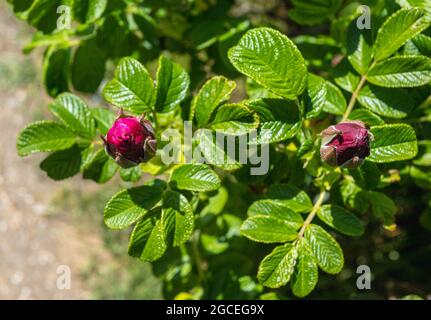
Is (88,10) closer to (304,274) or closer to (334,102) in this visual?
(334,102)

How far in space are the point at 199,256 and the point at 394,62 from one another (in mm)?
749

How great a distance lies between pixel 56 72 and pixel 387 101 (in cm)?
83

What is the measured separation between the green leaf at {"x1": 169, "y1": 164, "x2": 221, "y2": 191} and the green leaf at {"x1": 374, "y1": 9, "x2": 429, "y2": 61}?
423mm

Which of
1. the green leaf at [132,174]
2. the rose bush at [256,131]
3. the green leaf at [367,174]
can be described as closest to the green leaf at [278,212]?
the rose bush at [256,131]

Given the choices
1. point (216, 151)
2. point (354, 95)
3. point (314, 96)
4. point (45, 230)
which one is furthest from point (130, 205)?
point (45, 230)

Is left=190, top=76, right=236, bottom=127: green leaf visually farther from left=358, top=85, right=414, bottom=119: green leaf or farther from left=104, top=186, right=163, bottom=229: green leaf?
left=358, top=85, right=414, bottom=119: green leaf

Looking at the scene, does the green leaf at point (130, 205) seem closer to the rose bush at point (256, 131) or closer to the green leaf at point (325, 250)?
the rose bush at point (256, 131)

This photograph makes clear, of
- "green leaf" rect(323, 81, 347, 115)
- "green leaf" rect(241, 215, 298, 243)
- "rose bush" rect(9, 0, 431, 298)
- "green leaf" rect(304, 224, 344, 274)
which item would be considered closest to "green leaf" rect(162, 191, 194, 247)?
"rose bush" rect(9, 0, 431, 298)

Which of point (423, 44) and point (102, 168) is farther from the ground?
point (423, 44)

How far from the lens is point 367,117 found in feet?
3.76

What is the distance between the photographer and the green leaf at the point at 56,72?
151 cm

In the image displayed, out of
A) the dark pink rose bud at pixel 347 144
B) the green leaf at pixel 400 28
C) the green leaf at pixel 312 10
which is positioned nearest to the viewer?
the dark pink rose bud at pixel 347 144

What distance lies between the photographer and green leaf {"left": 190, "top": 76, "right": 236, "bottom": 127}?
1.11m

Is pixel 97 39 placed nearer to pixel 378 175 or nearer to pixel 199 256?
pixel 199 256
